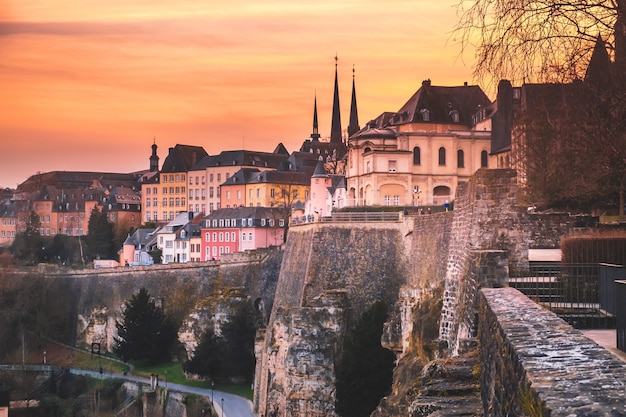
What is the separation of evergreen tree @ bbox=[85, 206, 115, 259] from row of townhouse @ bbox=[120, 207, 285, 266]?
23.2ft

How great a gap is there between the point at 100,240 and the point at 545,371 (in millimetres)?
100448

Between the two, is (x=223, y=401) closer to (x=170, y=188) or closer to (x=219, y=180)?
(x=219, y=180)

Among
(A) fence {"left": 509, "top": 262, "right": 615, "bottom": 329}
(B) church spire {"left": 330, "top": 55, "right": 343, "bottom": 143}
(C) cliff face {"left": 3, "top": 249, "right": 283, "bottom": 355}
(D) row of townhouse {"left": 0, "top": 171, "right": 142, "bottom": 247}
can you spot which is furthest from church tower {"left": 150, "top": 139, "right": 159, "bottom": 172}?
(A) fence {"left": 509, "top": 262, "right": 615, "bottom": 329}

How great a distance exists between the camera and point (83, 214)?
402ft

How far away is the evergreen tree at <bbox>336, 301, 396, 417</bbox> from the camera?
38.7 metres

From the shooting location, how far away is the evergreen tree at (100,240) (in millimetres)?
102750

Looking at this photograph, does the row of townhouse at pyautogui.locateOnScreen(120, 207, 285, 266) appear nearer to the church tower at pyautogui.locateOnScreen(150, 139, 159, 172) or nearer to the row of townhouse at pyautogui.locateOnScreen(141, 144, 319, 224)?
the row of townhouse at pyautogui.locateOnScreen(141, 144, 319, 224)

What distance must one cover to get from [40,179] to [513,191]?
13010cm

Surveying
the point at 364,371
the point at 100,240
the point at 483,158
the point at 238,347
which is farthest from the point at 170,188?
the point at 364,371

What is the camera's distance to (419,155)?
213 feet

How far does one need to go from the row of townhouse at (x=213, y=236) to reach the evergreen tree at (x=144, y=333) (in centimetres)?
1225

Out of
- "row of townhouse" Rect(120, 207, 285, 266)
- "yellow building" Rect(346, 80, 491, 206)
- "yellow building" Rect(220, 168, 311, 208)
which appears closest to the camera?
"yellow building" Rect(346, 80, 491, 206)

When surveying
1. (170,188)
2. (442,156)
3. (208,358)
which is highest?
(170,188)

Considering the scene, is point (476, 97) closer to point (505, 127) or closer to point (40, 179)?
point (505, 127)
